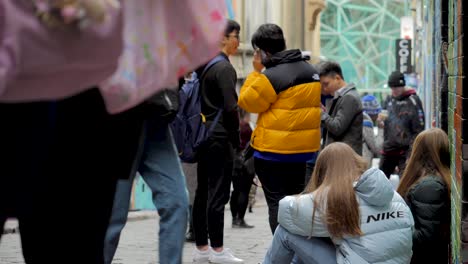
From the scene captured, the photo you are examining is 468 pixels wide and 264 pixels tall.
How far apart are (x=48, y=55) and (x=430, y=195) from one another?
4.69 meters

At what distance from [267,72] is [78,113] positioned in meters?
5.61

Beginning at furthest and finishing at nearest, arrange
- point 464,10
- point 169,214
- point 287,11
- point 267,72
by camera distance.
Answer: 1. point 287,11
2. point 267,72
3. point 169,214
4. point 464,10

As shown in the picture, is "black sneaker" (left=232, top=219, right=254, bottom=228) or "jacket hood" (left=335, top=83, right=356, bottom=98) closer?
"jacket hood" (left=335, top=83, right=356, bottom=98)

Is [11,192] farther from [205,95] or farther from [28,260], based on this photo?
[205,95]

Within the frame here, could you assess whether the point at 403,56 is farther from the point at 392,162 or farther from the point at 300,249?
the point at 300,249

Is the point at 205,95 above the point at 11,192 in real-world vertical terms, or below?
below

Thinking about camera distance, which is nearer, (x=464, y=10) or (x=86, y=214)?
(x=86, y=214)

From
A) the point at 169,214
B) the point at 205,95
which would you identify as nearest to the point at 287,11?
the point at 205,95

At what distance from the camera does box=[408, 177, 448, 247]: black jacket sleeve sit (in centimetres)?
679

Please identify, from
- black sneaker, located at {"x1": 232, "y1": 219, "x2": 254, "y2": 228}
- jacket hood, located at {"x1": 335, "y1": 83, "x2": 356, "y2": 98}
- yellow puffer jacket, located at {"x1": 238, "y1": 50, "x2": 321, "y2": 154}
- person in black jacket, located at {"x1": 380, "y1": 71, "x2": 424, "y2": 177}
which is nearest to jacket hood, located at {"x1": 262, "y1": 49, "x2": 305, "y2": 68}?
yellow puffer jacket, located at {"x1": 238, "y1": 50, "x2": 321, "y2": 154}

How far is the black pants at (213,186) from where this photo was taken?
→ 8.47 meters

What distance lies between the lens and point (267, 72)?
8219 mm

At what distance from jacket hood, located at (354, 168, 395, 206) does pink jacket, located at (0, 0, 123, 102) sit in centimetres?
393

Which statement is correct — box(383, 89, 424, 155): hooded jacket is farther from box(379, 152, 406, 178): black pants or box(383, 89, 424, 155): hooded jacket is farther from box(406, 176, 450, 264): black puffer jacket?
box(406, 176, 450, 264): black puffer jacket
